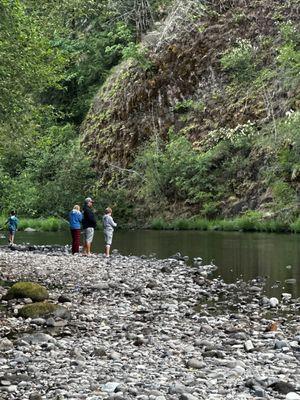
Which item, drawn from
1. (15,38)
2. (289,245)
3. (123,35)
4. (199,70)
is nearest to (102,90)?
(123,35)

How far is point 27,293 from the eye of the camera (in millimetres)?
14500

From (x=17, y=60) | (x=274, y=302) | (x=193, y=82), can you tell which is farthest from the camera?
(x=193, y=82)

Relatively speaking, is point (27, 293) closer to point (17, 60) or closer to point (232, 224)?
point (17, 60)

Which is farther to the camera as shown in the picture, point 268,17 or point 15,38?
point 268,17

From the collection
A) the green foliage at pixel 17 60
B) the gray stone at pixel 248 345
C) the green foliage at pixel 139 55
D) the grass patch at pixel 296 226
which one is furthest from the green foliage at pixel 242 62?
the gray stone at pixel 248 345

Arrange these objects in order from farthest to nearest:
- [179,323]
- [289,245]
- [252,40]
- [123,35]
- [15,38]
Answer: [123,35] → [252,40] → [289,245] → [15,38] → [179,323]

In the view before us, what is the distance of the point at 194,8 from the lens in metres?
57.0

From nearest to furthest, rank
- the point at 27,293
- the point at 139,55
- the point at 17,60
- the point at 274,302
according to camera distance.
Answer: the point at 274,302 → the point at 27,293 → the point at 17,60 → the point at 139,55

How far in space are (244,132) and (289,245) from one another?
19.8 m

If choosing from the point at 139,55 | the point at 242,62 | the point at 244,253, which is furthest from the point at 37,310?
the point at 139,55

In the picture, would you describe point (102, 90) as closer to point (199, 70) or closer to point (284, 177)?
point (199, 70)

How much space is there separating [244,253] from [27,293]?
12.6m

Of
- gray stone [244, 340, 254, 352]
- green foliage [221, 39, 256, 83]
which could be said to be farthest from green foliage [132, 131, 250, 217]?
gray stone [244, 340, 254, 352]

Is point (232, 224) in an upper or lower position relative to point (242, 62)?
lower
